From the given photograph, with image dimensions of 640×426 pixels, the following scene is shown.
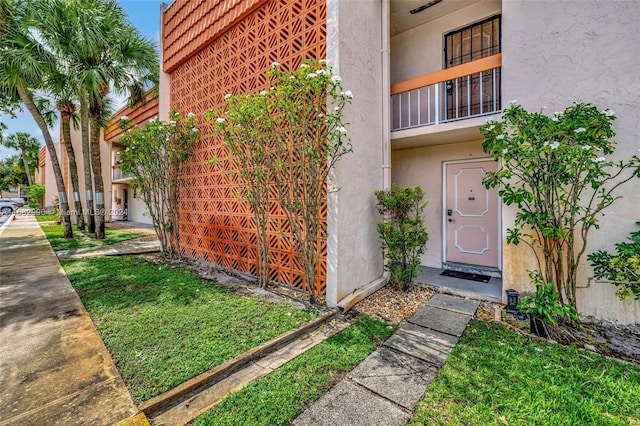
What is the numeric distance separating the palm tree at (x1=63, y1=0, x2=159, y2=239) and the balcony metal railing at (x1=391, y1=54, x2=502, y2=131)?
904 centimetres

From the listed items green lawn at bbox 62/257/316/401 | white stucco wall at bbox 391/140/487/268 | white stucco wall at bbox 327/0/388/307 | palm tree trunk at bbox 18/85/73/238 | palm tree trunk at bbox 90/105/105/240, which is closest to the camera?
green lawn at bbox 62/257/316/401

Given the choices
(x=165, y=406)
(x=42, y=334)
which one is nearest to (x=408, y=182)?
(x=165, y=406)

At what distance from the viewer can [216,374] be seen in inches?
101

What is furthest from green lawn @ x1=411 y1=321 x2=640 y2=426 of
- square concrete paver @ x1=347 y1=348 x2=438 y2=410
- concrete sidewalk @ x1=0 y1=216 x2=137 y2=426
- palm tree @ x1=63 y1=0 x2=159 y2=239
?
palm tree @ x1=63 y1=0 x2=159 y2=239

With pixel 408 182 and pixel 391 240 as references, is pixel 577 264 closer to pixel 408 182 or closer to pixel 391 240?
pixel 391 240

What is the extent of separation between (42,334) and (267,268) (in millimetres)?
2973

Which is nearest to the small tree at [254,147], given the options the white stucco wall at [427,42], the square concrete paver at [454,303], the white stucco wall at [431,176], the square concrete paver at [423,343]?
the square concrete paver at [423,343]

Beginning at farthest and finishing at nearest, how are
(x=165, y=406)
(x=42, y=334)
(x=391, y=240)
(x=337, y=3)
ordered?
(x=391, y=240) → (x=337, y=3) → (x=42, y=334) → (x=165, y=406)

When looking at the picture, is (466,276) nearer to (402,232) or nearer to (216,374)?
(402,232)

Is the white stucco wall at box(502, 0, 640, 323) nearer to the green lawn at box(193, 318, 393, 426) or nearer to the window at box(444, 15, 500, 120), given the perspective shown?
the window at box(444, 15, 500, 120)

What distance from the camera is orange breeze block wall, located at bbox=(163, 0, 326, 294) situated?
15.3 feet

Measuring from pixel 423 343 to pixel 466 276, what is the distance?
9.46 feet

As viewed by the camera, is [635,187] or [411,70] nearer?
[635,187]

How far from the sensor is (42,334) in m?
3.32
